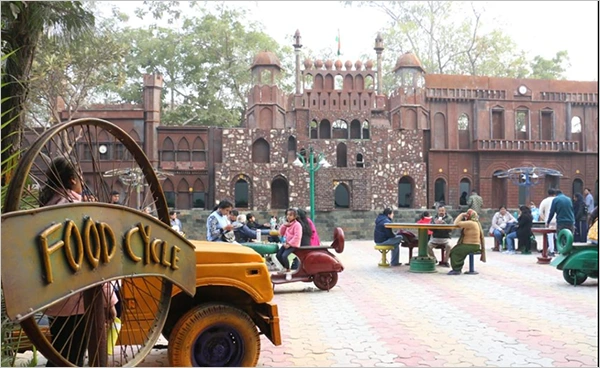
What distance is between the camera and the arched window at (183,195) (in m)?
27.9

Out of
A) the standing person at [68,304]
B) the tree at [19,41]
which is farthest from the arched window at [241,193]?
the standing person at [68,304]

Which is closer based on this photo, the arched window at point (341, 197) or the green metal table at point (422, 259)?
the green metal table at point (422, 259)

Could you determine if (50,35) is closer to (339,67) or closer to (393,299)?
(393,299)

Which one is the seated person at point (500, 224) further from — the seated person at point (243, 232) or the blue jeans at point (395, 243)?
the seated person at point (243, 232)

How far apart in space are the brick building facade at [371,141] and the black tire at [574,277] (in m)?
18.2

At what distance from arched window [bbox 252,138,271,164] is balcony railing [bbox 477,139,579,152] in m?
10.7

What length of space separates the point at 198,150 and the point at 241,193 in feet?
9.81

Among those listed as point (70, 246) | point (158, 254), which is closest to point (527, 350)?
point (158, 254)

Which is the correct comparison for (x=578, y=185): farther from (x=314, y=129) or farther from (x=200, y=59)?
(x=200, y=59)

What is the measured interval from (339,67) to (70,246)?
27570mm

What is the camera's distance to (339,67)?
2941 centimetres

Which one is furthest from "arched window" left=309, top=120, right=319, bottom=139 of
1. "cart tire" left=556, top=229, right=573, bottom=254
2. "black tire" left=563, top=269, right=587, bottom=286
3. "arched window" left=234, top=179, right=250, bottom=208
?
"black tire" left=563, top=269, right=587, bottom=286

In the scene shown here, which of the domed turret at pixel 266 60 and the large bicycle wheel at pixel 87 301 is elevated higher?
the domed turret at pixel 266 60

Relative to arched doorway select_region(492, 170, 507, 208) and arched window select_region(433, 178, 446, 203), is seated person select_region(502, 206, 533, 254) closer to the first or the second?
arched window select_region(433, 178, 446, 203)
